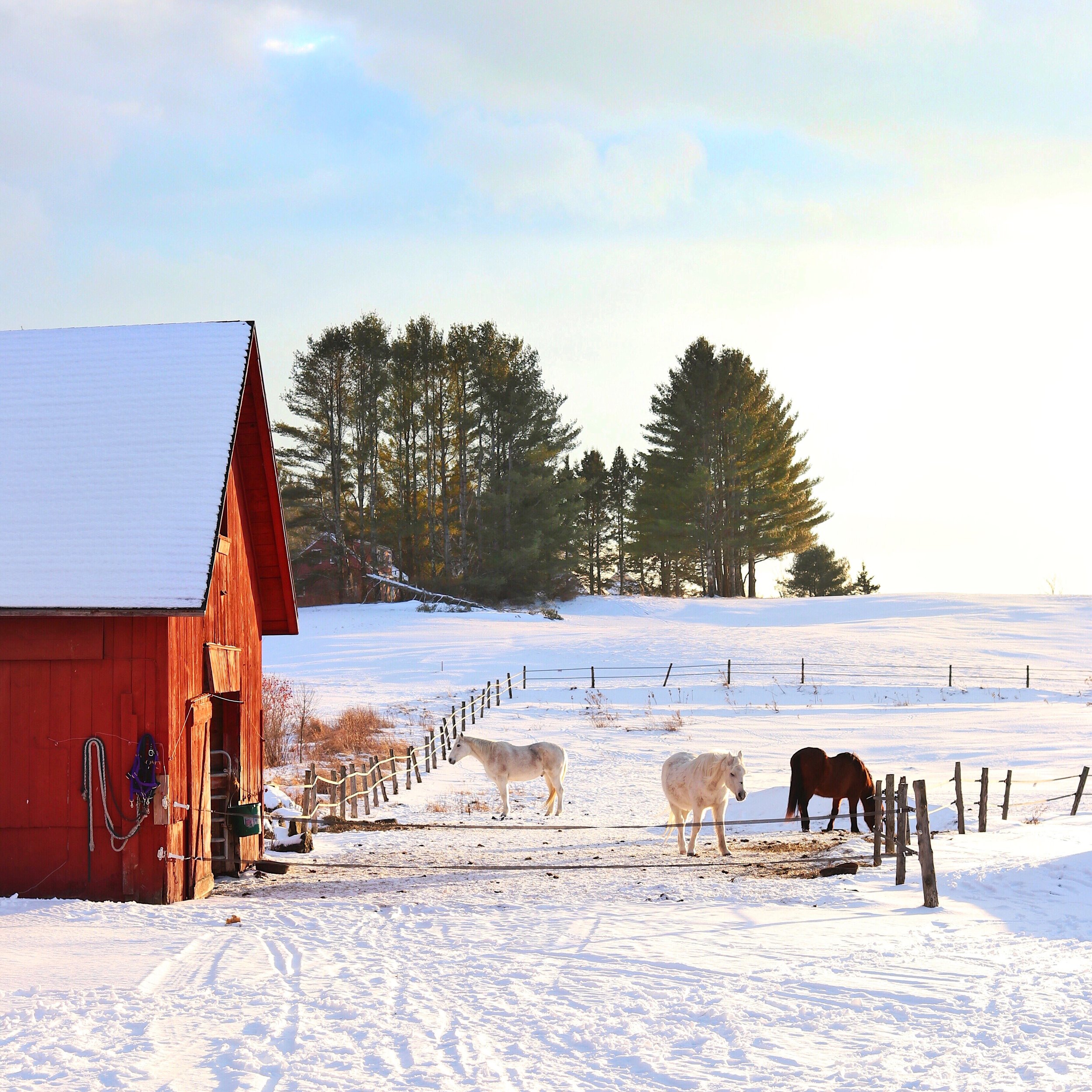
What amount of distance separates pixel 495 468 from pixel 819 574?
2567 centimetres

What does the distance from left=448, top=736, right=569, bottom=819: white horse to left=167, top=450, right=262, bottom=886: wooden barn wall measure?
16.8 ft

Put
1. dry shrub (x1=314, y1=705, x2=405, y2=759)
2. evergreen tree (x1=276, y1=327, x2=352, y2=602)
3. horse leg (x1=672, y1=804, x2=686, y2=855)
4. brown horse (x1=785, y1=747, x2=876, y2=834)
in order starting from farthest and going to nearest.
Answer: evergreen tree (x1=276, y1=327, x2=352, y2=602) → dry shrub (x1=314, y1=705, x2=405, y2=759) → brown horse (x1=785, y1=747, x2=876, y2=834) → horse leg (x1=672, y1=804, x2=686, y2=855)

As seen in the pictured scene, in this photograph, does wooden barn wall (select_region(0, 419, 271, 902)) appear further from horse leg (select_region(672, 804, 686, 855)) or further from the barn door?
horse leg (select_region(672, 804, 686, 855))

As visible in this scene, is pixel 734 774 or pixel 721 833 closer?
pixel 734 774

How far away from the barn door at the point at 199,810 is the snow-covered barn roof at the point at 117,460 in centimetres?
182

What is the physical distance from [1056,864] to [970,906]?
224 cm

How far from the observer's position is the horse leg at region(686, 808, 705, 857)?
1415 centimetres

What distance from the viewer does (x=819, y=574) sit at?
71.1 metres

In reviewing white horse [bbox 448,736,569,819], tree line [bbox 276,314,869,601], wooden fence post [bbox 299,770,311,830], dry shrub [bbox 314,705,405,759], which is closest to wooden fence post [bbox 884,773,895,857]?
white horse [bbox 448,736,569,819]

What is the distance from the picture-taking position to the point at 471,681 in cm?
3656

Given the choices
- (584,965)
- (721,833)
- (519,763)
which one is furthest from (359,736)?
(584,965)

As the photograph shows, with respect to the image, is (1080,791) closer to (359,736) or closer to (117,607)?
(117,607)

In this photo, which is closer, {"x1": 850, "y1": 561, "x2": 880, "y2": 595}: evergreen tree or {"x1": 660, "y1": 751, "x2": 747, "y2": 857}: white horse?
{"x1": 660, "y1": 751, "x2": 747, "y2": 857}: white horse

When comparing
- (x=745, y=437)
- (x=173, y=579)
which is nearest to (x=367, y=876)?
(x=173, y=579)
